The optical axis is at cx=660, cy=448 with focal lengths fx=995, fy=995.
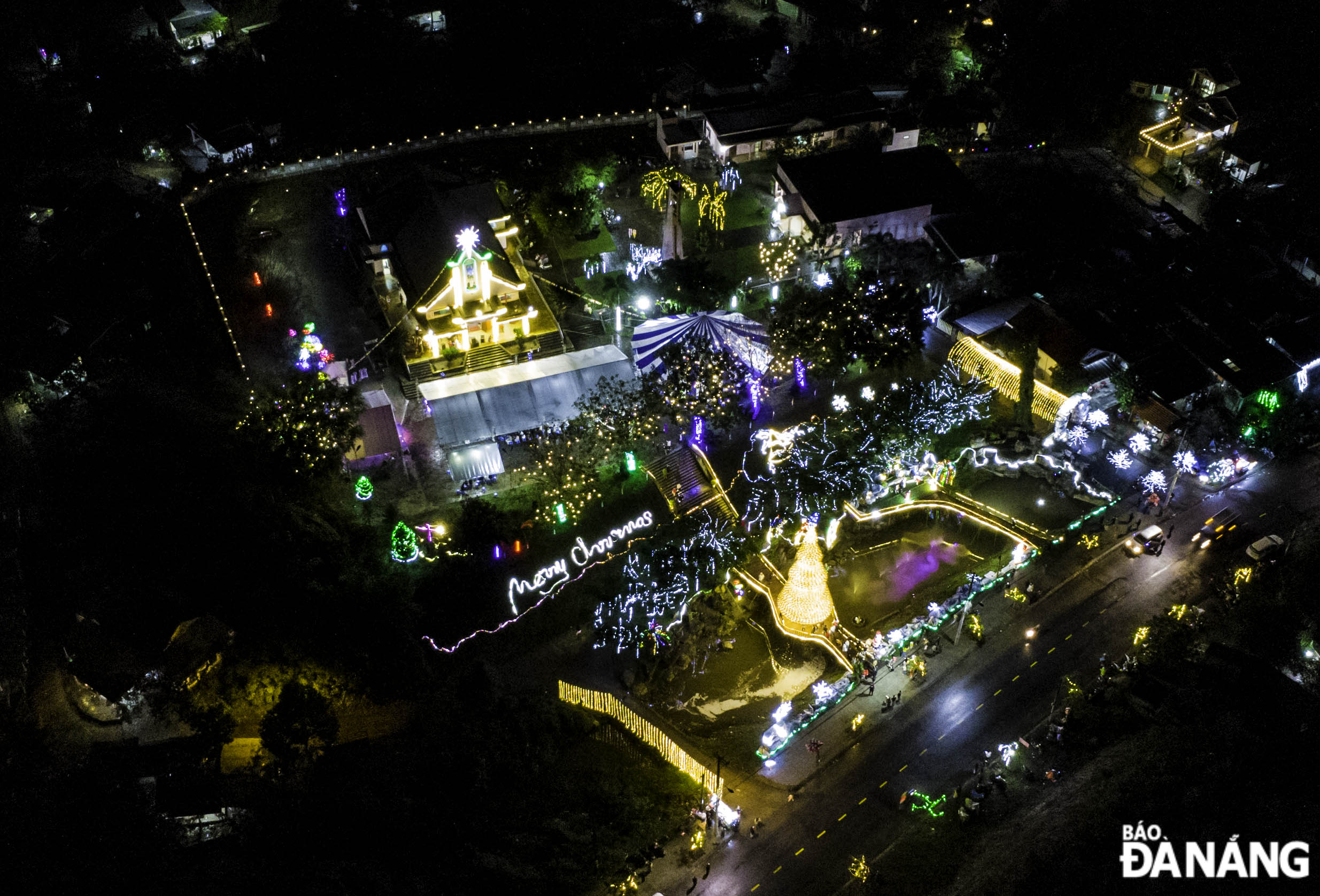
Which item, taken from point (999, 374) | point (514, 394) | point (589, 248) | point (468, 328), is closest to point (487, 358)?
point (468, 328)

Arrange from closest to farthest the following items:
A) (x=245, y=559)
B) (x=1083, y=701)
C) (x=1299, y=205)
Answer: (x=1083, y=701) → (x=245, y=559) → (x=1299, y=205)

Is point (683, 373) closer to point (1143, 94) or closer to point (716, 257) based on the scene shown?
point (716, 257)

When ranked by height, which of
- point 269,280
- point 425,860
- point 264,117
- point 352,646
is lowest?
point 425,860

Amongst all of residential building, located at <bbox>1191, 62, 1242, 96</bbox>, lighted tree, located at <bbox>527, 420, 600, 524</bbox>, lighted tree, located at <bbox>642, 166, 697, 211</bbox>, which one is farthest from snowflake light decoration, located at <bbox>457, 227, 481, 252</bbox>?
residential building, located at <bbox>1191, 62, 1242, 96</bbox>

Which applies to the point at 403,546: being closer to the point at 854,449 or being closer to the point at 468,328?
the point at 468,328

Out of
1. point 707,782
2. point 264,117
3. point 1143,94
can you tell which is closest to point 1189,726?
point 707,782

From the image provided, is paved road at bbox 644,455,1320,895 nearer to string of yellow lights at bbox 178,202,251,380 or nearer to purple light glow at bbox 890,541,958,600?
purple light glow at bbox 890,541,958,600

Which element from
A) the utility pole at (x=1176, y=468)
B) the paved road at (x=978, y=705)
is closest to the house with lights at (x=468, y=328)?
the paved road at (x=978, y=705)
